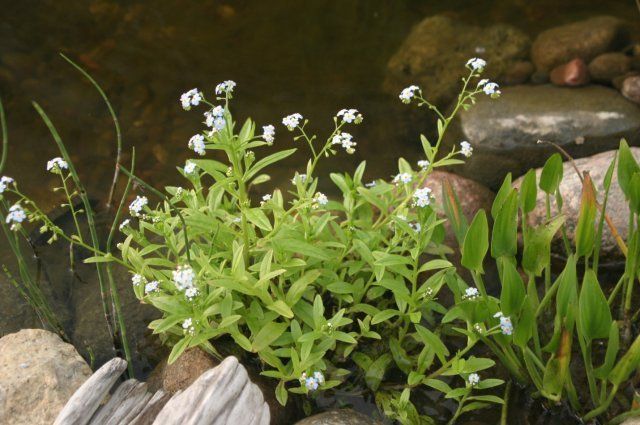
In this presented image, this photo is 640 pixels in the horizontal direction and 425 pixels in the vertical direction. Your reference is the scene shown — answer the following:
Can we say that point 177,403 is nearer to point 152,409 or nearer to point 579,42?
point 152,409

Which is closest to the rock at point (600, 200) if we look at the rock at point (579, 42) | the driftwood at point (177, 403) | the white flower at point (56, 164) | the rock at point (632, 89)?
the rock at point (632, 89)

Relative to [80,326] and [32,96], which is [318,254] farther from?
[32,96]

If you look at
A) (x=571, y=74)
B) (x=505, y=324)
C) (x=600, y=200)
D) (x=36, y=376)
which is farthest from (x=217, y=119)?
(x=571, y=74)

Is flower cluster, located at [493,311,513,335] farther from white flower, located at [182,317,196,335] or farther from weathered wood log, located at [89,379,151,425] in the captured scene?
weathered wood log, located at [89,379,151,425]

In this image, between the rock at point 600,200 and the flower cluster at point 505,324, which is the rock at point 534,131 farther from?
the flower cluster at point 505,324

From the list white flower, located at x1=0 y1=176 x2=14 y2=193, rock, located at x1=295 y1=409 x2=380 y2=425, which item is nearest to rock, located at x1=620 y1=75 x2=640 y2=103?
rock, located at x1=295 y1=409 x2=380 y2=425

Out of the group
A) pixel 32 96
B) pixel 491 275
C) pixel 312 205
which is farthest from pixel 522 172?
pixel 32 96
